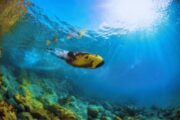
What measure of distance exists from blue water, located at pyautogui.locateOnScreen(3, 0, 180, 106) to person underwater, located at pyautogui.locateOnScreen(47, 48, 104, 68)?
0.05m

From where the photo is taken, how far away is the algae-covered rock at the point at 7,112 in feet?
12.1

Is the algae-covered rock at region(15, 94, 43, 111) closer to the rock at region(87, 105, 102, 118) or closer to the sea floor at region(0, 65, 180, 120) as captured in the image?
the sea floor at region(0, 65, 180, 120)

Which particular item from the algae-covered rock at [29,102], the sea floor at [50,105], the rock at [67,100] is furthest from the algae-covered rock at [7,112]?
the rock at [67,100]

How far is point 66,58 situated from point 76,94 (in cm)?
38

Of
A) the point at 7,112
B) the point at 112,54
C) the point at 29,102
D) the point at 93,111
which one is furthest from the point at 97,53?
the point at 7,112

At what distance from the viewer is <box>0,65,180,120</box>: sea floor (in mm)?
3035

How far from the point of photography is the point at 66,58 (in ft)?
11.0

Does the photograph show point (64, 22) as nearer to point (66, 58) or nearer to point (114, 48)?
point (66, 58)

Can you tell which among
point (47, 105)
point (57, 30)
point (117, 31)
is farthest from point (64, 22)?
point (47, 105)

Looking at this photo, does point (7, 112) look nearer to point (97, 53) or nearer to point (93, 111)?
point (93, 111)

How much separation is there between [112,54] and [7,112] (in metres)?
1.47

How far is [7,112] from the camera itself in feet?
12.3

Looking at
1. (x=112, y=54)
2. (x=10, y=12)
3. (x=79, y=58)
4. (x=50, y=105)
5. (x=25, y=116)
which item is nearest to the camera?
(x=112, y=54)

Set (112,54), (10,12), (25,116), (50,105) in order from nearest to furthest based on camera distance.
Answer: (112,54) → (50,105) → (25,116) → (10,12)
